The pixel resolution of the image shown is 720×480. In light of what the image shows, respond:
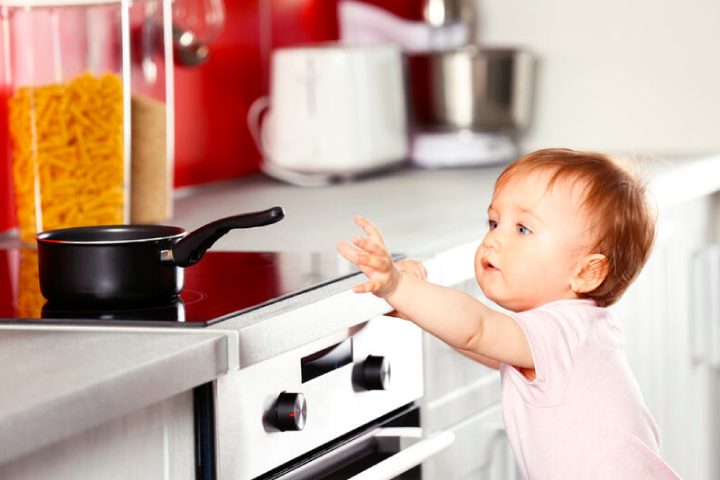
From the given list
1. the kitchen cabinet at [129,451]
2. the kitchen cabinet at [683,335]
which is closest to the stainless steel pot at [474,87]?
the kitchen cabinet at [683,335]

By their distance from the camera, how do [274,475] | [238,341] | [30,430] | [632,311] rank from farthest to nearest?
1. [632,311]
2. [274,475]
3. [238,341]
4. [30,430]

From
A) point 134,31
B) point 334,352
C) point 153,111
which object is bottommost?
point 334,352

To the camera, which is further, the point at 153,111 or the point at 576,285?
the point at 153,111

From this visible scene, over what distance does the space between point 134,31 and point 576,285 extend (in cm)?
84

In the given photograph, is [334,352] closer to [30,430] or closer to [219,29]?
[30,430]

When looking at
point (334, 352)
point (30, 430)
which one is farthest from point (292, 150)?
point (30, 430)

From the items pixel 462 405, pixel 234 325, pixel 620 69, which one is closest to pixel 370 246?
pixel 234 325

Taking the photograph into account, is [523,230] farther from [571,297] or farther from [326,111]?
[326,111]

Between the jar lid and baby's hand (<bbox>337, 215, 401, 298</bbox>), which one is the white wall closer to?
the jar lid

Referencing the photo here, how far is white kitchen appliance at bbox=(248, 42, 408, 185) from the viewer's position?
216 centimetres

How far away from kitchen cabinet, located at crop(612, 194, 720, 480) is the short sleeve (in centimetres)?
86

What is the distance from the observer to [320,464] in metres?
1.12

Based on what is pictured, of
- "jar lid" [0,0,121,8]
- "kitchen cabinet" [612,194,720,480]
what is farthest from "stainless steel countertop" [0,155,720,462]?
"jar lid" [0,0,121,8]

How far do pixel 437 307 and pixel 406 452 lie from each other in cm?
31
